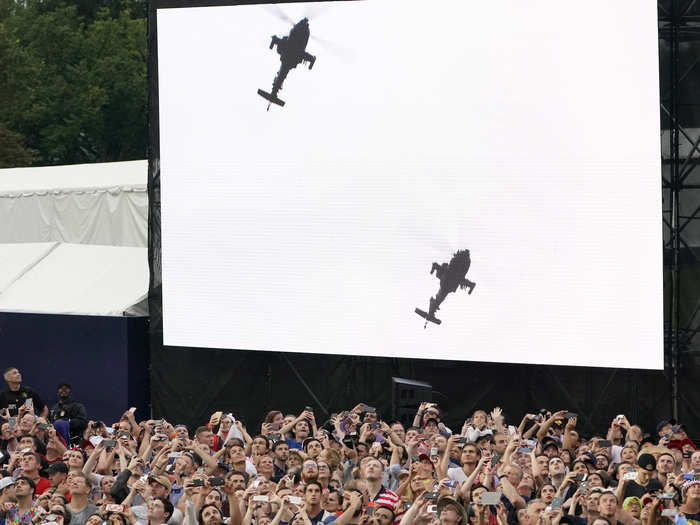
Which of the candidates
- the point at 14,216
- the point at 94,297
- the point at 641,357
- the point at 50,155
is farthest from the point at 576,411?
the point at 50,155

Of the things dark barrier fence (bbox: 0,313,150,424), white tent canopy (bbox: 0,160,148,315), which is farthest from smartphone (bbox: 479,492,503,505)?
white tent canopy (bbox: 0,160,148,315)

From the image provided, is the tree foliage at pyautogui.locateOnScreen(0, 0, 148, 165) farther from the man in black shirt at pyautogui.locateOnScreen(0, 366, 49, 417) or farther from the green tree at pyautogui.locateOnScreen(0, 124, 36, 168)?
the man in black shirt at pyautogui.locateOnScreen(0, 366, 49, 417)

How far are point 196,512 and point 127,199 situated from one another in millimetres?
14157

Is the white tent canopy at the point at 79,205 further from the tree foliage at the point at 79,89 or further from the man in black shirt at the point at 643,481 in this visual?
the tree foliage at the point at 79,89

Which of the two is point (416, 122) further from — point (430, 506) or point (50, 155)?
point (50, 155)

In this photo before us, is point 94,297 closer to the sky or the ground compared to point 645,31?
closer to the ground

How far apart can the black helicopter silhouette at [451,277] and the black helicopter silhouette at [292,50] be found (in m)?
3.54

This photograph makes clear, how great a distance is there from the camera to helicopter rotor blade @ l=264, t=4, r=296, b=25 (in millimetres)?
20552

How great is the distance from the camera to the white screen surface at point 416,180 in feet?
61.2

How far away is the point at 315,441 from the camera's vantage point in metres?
14.0

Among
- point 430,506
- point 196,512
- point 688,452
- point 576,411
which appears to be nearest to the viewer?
point 430,506

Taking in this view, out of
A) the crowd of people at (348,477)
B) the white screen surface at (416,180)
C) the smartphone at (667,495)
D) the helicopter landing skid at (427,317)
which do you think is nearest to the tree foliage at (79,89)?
the white screen surface at (416,180)

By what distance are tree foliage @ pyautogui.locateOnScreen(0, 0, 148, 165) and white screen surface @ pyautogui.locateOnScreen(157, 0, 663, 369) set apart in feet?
106

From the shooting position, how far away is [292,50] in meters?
20.5
